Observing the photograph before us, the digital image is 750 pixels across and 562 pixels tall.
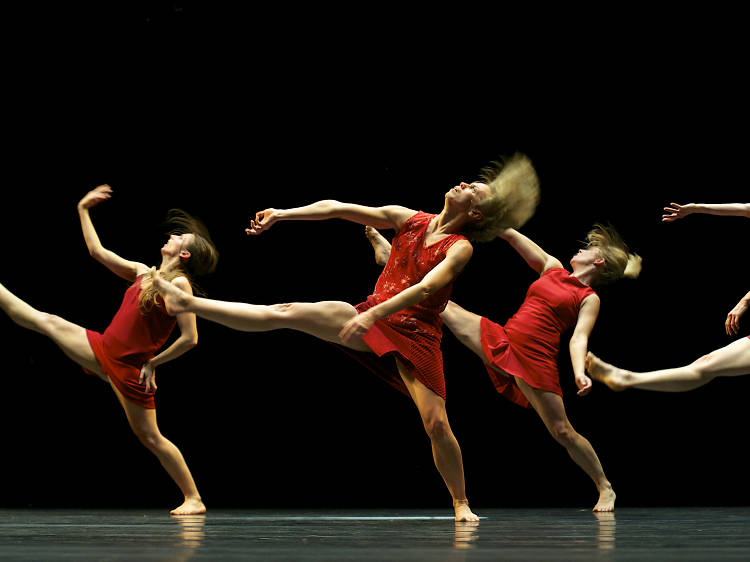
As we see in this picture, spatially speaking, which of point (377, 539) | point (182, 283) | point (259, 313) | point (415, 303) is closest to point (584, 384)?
point (415, 303)

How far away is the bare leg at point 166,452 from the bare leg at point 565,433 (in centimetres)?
142

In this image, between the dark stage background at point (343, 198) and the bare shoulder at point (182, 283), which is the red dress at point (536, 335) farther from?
the bare shoulder at point (182, 283)

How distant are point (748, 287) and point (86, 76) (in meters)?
3.76

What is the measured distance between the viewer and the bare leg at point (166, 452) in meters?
3.90

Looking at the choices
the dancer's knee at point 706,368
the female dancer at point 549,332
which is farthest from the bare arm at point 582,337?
the dancer's knee at point 706,368

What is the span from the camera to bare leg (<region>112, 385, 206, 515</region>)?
3.90 m

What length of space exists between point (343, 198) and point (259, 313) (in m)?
2.38

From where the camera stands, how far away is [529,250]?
436 centimetres

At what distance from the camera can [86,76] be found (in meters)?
5.34

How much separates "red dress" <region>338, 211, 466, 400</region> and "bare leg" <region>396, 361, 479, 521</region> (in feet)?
0.10

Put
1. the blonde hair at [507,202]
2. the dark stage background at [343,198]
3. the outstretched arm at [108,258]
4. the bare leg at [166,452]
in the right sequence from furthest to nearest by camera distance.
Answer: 1. the dark stage background at [343,198]
2. the outstretched arm at [108,258]
3. the bare leg at [166,452]
4. the blonde hair at [507,202]

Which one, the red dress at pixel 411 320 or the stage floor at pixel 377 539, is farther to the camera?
the red dress at pixel 411 320

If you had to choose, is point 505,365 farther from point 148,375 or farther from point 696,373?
point 148,375

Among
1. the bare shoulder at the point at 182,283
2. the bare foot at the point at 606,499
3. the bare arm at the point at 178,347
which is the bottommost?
the bare foot at the point at 606,499
